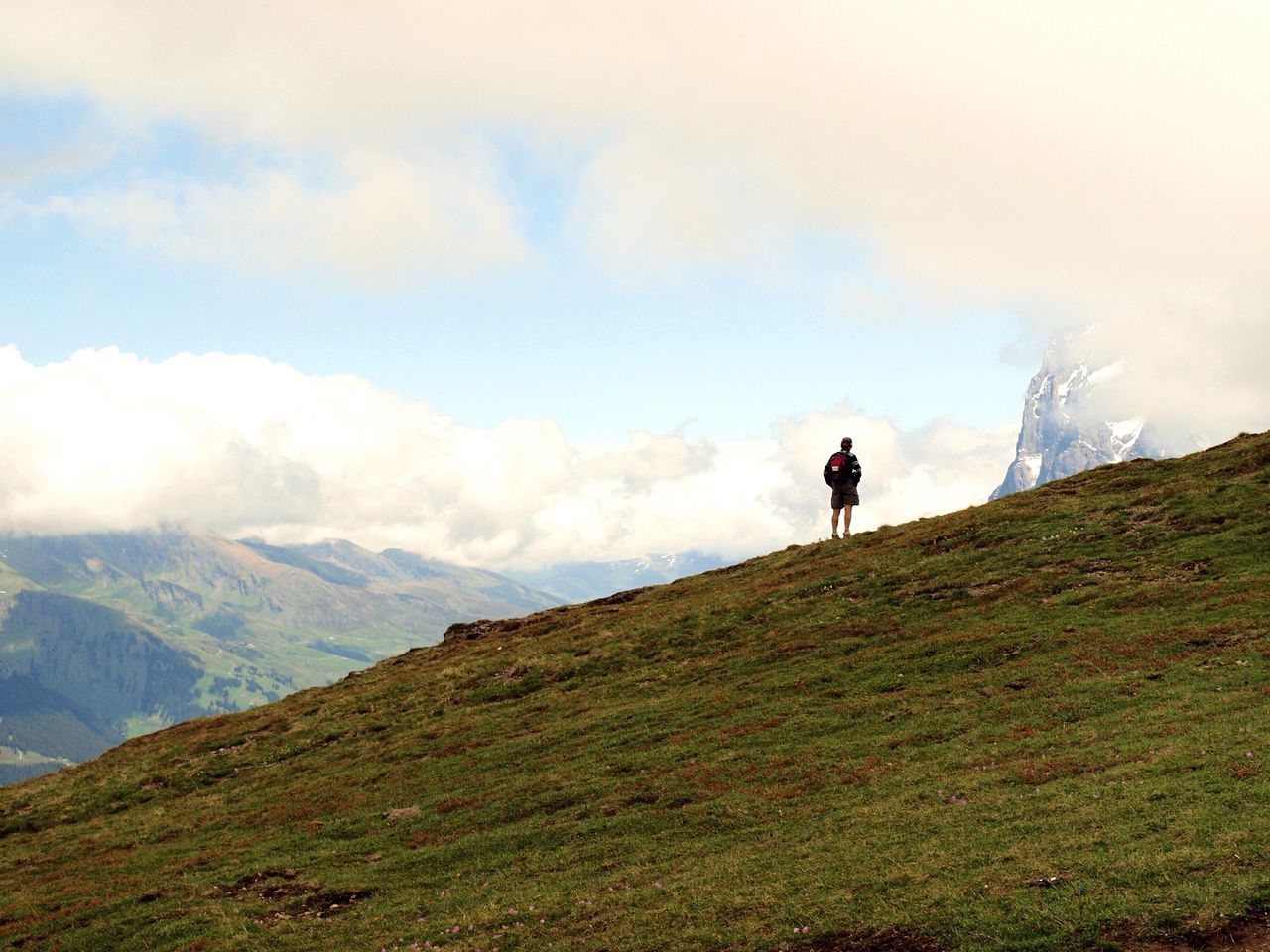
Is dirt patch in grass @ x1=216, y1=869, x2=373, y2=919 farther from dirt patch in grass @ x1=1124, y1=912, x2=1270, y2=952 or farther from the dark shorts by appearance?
the dark shorts

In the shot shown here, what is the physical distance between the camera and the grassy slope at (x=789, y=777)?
63.8 feet

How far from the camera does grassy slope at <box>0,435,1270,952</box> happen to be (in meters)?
19.5

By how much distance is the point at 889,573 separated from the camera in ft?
168

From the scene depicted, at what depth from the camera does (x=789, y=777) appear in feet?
96.1

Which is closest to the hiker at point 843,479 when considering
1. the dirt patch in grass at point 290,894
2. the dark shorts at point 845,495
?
the dark shorts at point 845,495

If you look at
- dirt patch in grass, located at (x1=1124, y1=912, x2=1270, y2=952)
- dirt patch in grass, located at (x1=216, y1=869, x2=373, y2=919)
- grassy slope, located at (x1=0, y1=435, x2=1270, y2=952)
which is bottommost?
dirt patch in grass, located at (x1=216, y1=869, x2=373, y2=919)

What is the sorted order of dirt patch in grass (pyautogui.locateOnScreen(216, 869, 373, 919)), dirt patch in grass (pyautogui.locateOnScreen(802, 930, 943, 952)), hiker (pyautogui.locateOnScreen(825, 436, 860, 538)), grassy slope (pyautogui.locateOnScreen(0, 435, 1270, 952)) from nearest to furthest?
dirt patch in grass (pyautogui.locateOnScreen(802, 930, 943, 952)) < grassy slope (pyautogui.locateOnScreen(0, 435, 1270, 952)) < dirt patch in grass (pyautogui.locateOnScreen(216, 869, 373, 919)) < hiker (pyautogui.locateOnScreen(825, 436, 860, 538))

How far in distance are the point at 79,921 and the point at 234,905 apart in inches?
227

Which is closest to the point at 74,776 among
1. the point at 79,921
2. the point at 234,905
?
the point at 79,921

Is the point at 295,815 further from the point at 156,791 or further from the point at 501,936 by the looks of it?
the point at 501,936

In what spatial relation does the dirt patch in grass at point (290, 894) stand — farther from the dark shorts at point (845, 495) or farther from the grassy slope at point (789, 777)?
the dark shorts at point (845, 495)

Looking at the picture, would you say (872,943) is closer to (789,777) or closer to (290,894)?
(789,777)

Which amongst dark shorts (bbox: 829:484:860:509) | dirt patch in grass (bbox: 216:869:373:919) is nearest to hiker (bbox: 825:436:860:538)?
dark shorts (bbox: 829:484:860:509)

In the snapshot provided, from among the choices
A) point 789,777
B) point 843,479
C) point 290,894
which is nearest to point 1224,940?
point 789,777
